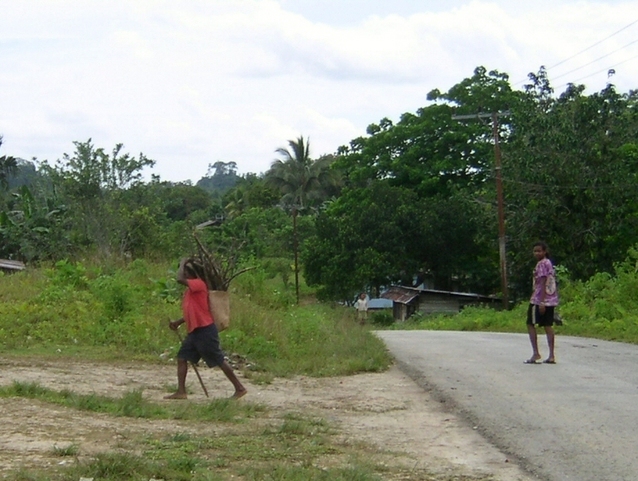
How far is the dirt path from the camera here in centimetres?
719

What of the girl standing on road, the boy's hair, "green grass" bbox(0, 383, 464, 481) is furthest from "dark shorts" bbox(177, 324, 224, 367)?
the girl standing on road

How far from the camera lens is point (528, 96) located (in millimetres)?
42062

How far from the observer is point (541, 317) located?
1358 cm

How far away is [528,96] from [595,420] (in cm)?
3463

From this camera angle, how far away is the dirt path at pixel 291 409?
7191mm

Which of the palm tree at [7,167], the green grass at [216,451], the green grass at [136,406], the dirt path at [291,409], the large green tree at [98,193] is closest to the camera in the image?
the green grass at [216,451]

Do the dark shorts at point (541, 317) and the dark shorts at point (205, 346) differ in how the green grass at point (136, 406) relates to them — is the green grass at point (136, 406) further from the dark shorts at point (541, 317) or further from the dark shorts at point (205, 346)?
the dark shorts at point (541, 317)

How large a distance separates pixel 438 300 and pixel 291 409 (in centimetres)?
3886

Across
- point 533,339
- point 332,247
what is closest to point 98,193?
point 332,247

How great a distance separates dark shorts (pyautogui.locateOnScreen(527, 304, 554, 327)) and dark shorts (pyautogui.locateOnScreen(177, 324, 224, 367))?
5.36 m

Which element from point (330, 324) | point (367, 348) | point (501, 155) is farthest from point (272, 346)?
point (501, 155)

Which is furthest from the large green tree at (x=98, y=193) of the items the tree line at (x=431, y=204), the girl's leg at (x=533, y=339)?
the girl's leg at (x=533, y=339)

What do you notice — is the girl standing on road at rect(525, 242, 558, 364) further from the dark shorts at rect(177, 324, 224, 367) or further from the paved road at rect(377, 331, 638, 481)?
the dark shorts at rect(177, 324, 224, 367)

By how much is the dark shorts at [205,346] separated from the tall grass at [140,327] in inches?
101
